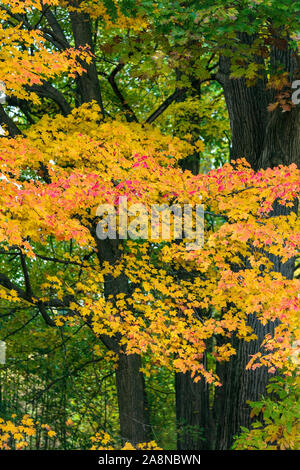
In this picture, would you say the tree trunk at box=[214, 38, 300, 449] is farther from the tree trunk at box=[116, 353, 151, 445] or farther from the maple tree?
the tree trunk at box=[116, 353, 151, 445]

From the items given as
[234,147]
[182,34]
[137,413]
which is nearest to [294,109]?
[234,147]

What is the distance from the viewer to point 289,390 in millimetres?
6734

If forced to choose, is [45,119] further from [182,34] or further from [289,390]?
[289,390]

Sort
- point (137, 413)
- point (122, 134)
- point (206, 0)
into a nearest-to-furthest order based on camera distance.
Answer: point (206, 0)
point (122, 134)
point (137, 413)

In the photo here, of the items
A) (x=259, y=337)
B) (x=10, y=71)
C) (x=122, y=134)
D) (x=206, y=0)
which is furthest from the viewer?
(x=122, y=134)

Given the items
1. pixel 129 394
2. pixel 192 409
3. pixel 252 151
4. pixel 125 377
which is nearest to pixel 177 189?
pixel 252 151

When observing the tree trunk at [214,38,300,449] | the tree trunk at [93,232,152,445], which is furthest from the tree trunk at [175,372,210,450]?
the tree trunk at [214,38,300,449]

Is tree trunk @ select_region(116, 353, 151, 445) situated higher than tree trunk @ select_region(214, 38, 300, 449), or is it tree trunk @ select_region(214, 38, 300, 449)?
tree trunk @ select_region(214, 38, 300, 449)

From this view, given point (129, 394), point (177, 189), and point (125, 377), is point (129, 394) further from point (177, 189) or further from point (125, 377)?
point (177, 189)

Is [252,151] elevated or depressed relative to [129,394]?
elevated

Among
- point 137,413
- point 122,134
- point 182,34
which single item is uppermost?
point 182,34

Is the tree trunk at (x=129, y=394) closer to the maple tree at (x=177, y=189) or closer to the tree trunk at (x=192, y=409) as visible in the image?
the maple tree at (x=177, y=189)

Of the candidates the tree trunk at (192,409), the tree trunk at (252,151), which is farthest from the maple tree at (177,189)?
the tree trunk at (192,409)

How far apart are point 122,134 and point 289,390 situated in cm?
450
